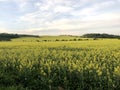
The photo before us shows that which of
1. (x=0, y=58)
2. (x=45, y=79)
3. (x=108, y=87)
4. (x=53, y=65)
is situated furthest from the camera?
(x=0, y=58)

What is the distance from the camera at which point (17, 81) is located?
1625 centimetres

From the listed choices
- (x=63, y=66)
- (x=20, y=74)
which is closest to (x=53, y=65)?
(x=63, y=66)

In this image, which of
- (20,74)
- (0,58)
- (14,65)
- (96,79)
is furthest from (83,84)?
(0,58)

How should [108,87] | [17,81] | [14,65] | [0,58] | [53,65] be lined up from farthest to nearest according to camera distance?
[0,58]
[14,65]
[53,65]
[17,81]
[108,87]

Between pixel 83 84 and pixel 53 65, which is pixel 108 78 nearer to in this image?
pixel 83 84

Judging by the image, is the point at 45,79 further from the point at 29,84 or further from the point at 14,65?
the point at 14,65

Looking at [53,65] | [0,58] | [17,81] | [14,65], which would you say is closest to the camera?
[17,81]

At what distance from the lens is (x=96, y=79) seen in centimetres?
1440

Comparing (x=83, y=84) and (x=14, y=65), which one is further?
(x=14, y=65)

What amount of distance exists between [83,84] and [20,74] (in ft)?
13.6

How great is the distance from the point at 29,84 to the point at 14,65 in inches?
163

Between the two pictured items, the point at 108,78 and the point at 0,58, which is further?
the point at 0,58

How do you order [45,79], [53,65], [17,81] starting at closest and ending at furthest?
[45,79] → [17,81] → [53,65]

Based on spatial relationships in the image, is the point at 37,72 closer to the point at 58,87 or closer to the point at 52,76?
the point at 52,76
